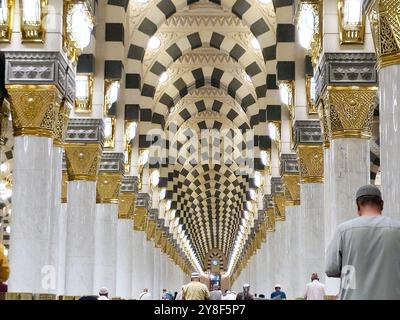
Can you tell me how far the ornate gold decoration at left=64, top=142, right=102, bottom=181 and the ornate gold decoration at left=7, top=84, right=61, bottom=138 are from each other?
3848mm

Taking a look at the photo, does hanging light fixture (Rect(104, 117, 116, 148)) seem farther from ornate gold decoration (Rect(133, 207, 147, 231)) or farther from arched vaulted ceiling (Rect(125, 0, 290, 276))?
ornate gold decoration (Rect(133, 207, 147, 231))

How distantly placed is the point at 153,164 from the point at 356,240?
19.9 metres

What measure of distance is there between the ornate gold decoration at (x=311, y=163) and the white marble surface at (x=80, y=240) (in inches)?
163

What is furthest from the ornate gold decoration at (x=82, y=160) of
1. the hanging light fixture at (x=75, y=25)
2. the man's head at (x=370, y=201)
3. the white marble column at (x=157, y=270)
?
the white marble column at (x=157, y=270)

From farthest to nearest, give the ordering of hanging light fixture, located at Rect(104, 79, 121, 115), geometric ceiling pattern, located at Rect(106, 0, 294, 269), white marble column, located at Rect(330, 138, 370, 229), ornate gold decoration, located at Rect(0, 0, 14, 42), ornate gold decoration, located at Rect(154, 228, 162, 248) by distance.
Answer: ornate gold decoration, located at Rect(154, 228, 162, 248) → geometric ceiling pattern, located at Rect(106, 0, 294, 269) → hanging light fixture, located at Rect(104, 79, 121, 115) → white marble column, located at Rect(330, 138, 370, 229) → ornate gold decoration, located at Rect(0, 0, 14, 42)

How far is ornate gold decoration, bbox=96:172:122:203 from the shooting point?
1758cm

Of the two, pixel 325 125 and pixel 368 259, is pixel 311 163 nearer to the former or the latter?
pixel 325 125

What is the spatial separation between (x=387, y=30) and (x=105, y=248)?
11.2 m

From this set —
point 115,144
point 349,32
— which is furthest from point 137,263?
point 349,32

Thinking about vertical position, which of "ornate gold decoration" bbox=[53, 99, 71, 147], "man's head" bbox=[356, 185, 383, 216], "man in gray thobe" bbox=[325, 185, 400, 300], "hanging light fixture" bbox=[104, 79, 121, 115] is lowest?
"man in gray thobe" bbox=[325, 185, 400, 300]

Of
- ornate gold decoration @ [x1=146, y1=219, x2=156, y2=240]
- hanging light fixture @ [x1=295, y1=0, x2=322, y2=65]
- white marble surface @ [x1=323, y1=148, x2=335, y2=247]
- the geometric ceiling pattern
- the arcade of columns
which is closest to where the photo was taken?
the arcade of columns

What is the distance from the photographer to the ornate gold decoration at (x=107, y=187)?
57.7 ft

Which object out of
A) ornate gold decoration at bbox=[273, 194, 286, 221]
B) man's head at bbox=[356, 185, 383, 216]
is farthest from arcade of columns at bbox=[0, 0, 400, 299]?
man's head at bbox=[356, 185, 383, 216]

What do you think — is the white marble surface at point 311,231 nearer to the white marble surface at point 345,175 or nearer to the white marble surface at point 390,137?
the white marble surface at point 345,175
